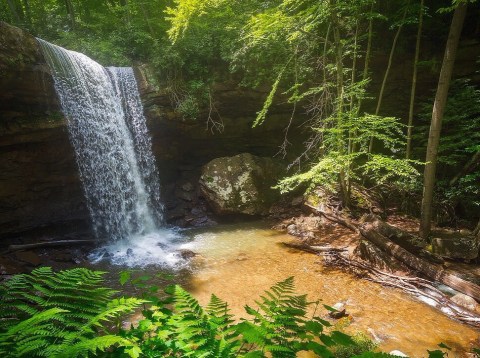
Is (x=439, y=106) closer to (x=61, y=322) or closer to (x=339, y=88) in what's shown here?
(x=339, y=88)

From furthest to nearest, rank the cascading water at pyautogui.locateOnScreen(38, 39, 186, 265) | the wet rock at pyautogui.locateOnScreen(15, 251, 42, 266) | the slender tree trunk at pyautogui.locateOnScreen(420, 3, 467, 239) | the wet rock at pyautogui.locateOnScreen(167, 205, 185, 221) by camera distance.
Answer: the wet rock at pyautogui.locateOnScreen(167, 205, 185, 221)
the cascading water at pyautogui.locateOnScreen(38, 39, 186, 265)
the wet rock at pyautogui.locateOnScreen(15, 251, 42, 266)
the slender tree trunk at pyautogui.locateOnScreen(420, 3, 467, 239)

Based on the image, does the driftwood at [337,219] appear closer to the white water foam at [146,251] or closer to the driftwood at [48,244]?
the white water foam at [146,251]

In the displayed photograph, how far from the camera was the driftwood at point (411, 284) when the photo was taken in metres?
4.82

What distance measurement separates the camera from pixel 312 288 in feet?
19.2

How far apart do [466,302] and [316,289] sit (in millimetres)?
2574

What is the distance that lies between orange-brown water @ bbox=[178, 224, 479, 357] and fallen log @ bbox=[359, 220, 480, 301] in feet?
2.90

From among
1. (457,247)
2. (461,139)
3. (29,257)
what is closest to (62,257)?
(29,257)

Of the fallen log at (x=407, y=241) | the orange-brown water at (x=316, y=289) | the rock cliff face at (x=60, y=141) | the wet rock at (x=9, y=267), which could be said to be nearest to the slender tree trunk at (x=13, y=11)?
the rock cliff face at (x=60, y=141)

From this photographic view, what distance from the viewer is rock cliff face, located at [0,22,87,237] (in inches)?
291

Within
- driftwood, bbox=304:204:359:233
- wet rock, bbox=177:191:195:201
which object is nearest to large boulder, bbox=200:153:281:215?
wet rock, bbox=177:191:195:201

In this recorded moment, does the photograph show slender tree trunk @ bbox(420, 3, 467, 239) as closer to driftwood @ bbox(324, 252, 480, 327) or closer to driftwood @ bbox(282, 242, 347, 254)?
driftwood @ bbox(324, 252, 480, 327)

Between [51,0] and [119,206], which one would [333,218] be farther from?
[51,0]

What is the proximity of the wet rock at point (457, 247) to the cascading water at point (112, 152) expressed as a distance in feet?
21.9

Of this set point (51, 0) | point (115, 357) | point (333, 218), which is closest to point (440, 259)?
point (333, 218)
